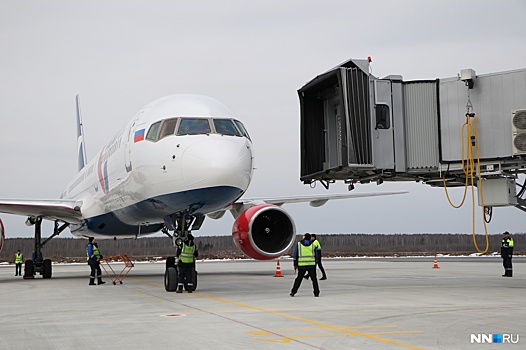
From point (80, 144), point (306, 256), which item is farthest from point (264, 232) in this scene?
point (80, 144)

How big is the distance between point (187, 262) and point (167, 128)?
2744 mm

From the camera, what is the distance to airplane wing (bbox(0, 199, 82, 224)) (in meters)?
20.1

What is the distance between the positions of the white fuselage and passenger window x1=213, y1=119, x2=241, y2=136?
0.08ft

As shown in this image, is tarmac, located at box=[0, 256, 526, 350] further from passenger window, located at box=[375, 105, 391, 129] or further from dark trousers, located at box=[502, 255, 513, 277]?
dark trousers, located at box=[502, 255, 513, 277]

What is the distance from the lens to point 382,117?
13.8m

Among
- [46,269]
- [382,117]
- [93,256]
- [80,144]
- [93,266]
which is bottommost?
[46,269]

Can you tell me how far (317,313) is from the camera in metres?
9.71

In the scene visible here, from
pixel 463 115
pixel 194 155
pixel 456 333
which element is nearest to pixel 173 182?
pixel 194 155

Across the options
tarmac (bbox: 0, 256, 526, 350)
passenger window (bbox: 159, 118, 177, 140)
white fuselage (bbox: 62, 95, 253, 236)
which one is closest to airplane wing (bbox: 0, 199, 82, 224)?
white fuselage (bbox: 62, 95, 253, 236)

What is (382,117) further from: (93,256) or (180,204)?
(93,256)

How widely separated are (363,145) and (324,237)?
189 ft

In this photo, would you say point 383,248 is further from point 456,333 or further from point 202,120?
point 456,333

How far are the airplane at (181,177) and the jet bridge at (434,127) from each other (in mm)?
2211

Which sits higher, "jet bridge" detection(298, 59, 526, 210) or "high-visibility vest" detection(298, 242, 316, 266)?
"jet bridge" detection(298, 59, 526, 210)
